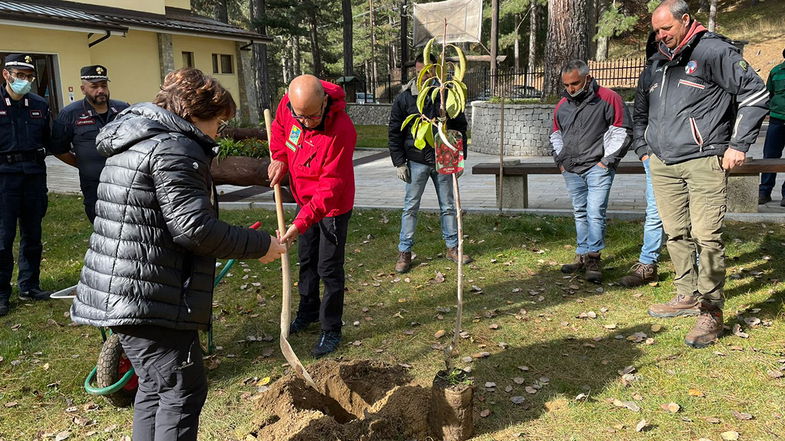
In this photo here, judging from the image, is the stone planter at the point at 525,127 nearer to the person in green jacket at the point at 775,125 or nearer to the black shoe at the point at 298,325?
the person in green jacket at the point at 775,125

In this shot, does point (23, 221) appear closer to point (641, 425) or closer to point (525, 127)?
point (641, 425)

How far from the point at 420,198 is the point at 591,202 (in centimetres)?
162

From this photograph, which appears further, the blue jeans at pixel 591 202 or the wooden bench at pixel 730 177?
the wooden bench at pixel 730 177

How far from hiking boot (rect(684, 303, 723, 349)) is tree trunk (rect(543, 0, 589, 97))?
9845mm

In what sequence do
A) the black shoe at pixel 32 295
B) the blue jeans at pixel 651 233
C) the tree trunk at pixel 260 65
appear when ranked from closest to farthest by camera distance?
1. the blue jeans at pixel 651 233
2. the black shoe at pixel 32 295
3. the tree trunk at pixel 260 65

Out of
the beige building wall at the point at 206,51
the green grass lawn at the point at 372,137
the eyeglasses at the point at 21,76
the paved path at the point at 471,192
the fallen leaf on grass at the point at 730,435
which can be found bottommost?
the fallen leaf on grass at the point at 730,435

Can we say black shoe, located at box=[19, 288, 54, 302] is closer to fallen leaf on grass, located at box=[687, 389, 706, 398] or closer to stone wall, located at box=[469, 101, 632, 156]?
fallen leaf on grass, located at box=[687, 389, 706, 398]

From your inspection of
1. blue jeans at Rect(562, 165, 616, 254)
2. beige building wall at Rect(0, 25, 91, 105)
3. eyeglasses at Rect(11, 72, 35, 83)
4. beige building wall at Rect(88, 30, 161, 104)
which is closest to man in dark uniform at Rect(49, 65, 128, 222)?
eyeglasses at Rect(11, 72, 35, 83)

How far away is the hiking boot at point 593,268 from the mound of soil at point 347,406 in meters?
2.56

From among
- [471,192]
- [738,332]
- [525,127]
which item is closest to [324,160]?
[738,332]

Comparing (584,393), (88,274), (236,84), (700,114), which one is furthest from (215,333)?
(236,84)

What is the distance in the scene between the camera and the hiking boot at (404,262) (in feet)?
20.3

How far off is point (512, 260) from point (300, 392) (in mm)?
3451

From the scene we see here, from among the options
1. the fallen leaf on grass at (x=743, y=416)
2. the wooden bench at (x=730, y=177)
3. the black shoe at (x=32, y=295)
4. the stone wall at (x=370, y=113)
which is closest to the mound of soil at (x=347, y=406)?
the fallen leaf on grass at (x=743, y=416)
